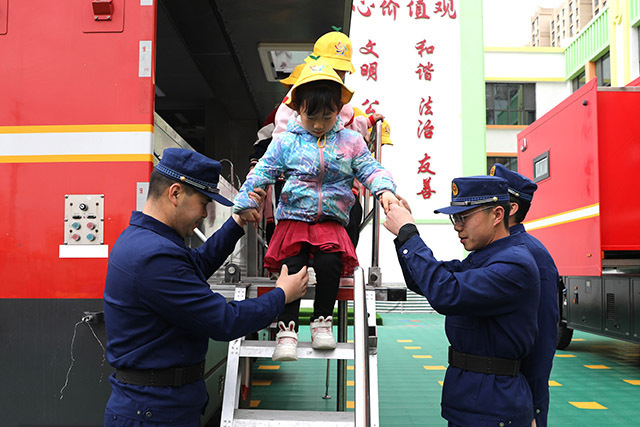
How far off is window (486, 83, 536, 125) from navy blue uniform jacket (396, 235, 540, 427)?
65.2 ft

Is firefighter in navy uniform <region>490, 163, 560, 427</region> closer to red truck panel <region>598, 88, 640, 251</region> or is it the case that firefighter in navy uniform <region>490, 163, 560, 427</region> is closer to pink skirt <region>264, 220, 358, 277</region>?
pink skirt <region>264, 220, 358, 277</region>

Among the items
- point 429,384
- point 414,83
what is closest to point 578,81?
point 414,83

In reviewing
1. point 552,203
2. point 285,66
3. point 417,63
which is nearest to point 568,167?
point 552,203

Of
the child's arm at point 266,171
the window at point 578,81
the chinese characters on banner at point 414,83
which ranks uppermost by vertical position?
the window at point 578,81

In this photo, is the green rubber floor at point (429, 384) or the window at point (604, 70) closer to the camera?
the green rubber floor at point (429, 384)

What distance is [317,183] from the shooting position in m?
2.70

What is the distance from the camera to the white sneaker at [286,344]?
91.7 inches

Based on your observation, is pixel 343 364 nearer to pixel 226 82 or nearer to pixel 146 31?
pixel 146 31

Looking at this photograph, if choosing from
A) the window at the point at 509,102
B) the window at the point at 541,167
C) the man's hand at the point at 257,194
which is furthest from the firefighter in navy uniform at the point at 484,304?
the window at the point at 509,102

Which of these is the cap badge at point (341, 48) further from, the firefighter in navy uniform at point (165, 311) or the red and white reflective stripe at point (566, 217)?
the red and white reflective stripe at point (566, 217)

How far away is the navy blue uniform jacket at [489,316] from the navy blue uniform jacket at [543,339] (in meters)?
0.18

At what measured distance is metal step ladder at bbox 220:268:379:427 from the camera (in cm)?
226

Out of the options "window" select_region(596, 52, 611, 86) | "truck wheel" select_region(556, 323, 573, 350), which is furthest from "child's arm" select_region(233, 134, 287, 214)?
"window" select_region(596, 52, 611, 86)

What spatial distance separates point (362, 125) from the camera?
12.6ft
